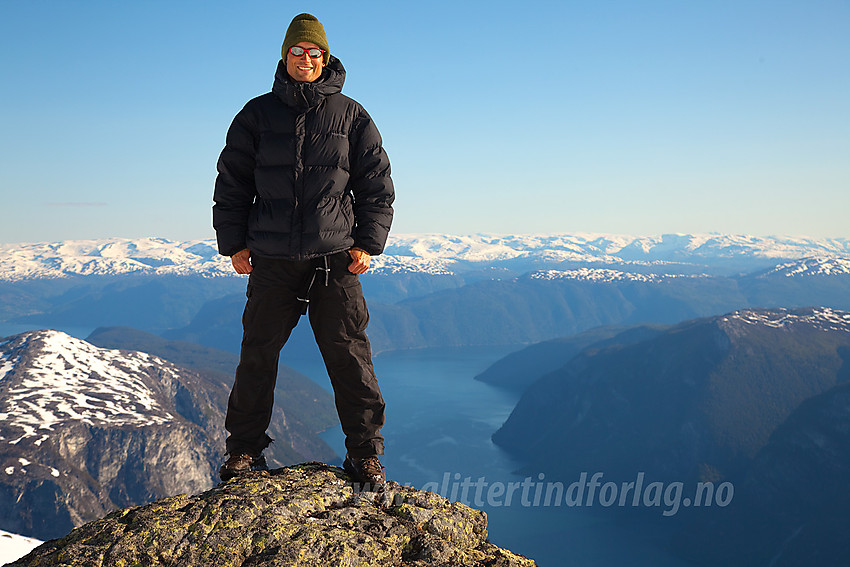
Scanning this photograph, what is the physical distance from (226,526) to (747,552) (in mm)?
176203

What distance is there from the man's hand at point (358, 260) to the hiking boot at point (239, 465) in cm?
259

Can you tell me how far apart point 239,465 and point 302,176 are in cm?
340

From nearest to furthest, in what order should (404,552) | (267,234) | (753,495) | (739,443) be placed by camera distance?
(404,552), (267,234), (753,495), (739,443)

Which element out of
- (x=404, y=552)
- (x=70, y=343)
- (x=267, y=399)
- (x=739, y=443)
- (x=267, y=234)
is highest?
(x=267, y=234)

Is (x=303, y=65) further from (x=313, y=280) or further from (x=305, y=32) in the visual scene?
(x=313, y=280)

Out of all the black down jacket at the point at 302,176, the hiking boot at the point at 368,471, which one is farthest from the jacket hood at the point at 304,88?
the hiking boot at the point at 368,471

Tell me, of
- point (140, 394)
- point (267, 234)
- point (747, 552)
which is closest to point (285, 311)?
point (267, 234)

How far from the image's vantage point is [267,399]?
6805 millimetres

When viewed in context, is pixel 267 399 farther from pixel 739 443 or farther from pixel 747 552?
pixel 739 443

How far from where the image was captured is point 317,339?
21.7 feet

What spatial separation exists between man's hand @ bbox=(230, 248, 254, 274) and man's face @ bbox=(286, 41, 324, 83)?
1919 mm

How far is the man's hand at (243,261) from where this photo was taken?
20.8 ft

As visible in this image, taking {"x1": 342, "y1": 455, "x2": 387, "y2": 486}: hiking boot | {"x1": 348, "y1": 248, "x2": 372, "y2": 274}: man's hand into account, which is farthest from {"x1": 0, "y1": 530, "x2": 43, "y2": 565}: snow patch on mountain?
{"x1": 348, "y1": 248, "x2": 372, "y2": 274}: man's hand

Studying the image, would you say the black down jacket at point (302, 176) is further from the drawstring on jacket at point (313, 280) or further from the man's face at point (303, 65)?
the drawstring on jacket at point (313, 280)
